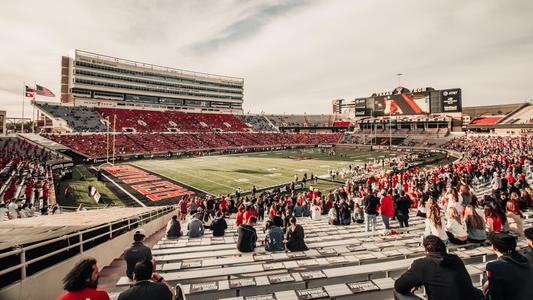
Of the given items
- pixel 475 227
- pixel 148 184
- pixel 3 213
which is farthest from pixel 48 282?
pixel 148 184

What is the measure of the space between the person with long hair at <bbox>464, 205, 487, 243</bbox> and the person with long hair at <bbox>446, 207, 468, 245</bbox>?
36 cm

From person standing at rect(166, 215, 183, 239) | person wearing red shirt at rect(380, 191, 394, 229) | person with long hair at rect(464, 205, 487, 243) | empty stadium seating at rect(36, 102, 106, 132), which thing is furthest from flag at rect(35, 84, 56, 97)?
person with long hair at rect(464, 205, 487, 243)

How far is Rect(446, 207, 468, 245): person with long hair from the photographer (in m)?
5.62

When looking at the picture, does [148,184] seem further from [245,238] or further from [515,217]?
[515,217]

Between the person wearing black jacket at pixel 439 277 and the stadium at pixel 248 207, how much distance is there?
0.01 meters

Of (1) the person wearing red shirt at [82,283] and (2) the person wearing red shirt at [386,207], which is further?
(2) the person wearing red shirt at [386,207]

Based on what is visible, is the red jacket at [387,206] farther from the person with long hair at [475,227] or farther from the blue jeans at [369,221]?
the person with long hair at [475,227]

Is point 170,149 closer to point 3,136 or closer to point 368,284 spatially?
point 3,136

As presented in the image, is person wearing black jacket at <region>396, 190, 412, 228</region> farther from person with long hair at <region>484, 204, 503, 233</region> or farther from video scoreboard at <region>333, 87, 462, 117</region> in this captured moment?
video scoreboard at <region>333, 87, 462, 117</region>

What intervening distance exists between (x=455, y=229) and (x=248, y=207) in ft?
18.8

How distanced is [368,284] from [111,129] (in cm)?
6535

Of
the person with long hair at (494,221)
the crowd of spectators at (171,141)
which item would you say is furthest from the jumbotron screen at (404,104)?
the person with long hair at (494,221)

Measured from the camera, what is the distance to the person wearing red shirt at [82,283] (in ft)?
9.39

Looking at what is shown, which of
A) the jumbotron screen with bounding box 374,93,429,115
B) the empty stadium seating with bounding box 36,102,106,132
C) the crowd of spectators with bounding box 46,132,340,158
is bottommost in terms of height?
the crowd of spectators with bounding box 46,132,340,158
